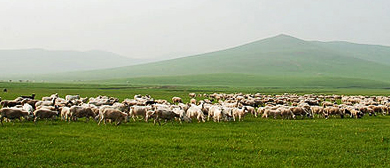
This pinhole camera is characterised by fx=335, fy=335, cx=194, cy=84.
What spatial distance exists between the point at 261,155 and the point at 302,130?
637 centimetres

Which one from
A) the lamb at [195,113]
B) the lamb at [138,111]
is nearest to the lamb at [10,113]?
the lamb at [138,111]

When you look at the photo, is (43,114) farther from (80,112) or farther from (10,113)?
(80,112)

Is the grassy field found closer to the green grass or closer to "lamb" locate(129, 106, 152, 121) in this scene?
the green grass

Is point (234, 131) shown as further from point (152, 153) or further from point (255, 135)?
point (152, 153)

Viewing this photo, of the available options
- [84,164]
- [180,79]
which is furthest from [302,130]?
[180,79]

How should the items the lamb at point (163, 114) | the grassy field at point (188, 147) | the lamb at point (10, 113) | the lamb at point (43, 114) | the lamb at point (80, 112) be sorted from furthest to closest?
the lamb at point (80, 112)
the lamb at point (163, 114)
the lamb at point (43, 114)
the lamb at point (10, 113)
the grassy field at point (188, 147)

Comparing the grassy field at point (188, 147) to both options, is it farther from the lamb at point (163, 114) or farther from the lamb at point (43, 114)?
the lamb at point (163, 114)

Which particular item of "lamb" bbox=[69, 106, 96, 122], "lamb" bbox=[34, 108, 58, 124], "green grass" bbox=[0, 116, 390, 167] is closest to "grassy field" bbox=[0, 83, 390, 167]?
"green grass" bbox=[0, 116, 390, 167]

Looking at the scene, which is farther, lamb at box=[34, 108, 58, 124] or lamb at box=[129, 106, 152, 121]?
lamb at box=[129, 106, 152, 121]

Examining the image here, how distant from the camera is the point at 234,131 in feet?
58.3

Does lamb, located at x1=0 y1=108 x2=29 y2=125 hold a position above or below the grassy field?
above

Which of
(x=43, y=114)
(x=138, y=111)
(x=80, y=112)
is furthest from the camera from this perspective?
(x=138, y=111)

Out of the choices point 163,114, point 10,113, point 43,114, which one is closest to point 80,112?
point 43,114

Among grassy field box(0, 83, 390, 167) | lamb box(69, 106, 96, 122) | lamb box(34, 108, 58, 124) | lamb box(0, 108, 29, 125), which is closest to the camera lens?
grassy field box(0, 83, 390, 167)
